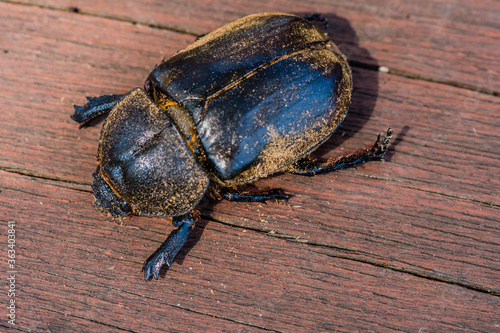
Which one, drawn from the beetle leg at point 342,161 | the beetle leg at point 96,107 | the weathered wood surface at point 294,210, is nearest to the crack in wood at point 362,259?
the weathered wood surface at point 294,210

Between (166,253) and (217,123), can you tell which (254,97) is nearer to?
(217,123)

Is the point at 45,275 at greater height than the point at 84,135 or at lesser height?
lesser

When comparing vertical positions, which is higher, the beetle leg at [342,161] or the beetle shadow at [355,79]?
the beetle shadow at [355,79]

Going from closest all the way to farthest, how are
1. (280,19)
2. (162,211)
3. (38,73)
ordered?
(162,211)
(280,19)
(38,73)

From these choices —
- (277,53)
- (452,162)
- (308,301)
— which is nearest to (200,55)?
(277,53)

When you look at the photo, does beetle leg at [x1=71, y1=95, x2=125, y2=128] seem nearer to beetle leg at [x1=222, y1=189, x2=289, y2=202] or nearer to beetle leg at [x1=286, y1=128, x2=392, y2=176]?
beetle leg at [x1=222, y1=189, x2=289, y2=202]

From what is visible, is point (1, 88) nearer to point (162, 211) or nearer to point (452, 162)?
point (162, 211)

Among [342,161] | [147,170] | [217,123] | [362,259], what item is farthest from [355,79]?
[147,170]

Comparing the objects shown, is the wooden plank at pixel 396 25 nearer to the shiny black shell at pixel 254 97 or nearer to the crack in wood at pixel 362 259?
the shiny black shell at pixel 254 97
